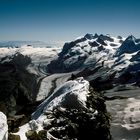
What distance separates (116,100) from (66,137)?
4717 inches

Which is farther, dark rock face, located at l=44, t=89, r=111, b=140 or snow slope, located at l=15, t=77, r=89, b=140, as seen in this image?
dark rock face, located at l=44, t=89, r=111, b=140

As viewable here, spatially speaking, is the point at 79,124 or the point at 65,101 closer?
the point at 79,124

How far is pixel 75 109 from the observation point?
53.4 meters

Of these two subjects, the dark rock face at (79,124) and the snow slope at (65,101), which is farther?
the dark rock face at (79,124)

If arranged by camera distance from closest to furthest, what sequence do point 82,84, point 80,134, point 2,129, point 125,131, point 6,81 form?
1. point 2,129
2. point 80,134
3. point 82,84
4. point 125,131
5. point 6,81

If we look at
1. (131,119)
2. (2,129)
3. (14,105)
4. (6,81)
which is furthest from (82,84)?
(6,81)

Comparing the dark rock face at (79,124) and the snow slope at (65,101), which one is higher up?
the snow slope at (65,101)

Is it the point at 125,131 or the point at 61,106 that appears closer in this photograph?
the point at 61,106

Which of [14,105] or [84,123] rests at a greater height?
[84,123]

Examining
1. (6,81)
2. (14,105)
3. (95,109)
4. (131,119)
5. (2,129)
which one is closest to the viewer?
(2,129)

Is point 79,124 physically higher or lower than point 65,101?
lower

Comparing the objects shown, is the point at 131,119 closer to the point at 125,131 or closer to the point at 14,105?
the point at 125,131

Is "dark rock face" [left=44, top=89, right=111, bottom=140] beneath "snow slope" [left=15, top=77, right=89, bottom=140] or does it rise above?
beneath

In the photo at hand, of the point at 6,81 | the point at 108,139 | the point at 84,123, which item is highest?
the point at 84,123
